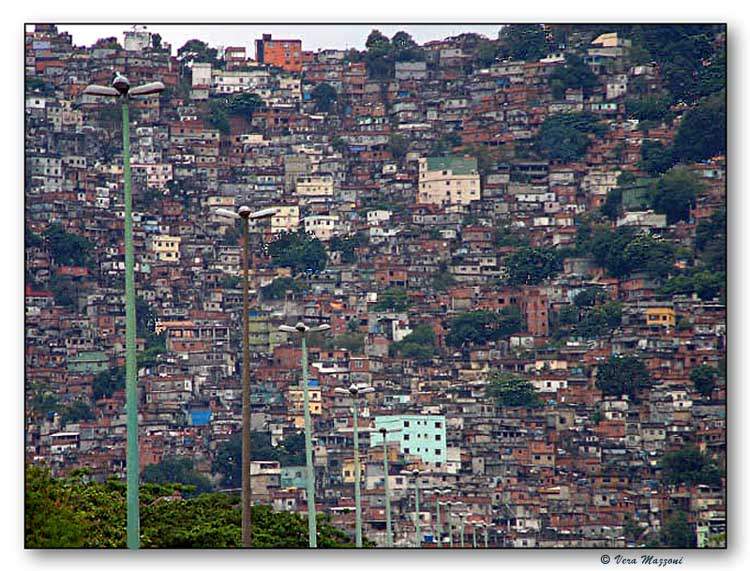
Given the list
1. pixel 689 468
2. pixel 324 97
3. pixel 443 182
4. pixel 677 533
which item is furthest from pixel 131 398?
pixel 443 182

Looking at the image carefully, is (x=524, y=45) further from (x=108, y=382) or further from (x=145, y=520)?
(x=145, y=520)

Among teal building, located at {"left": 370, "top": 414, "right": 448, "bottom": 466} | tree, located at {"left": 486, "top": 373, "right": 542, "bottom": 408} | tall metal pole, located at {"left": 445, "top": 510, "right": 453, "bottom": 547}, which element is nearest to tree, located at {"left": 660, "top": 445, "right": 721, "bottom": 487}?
tall metal pole, located at {"left": 445, "top": 510, "right": 453, "bottom": 547}

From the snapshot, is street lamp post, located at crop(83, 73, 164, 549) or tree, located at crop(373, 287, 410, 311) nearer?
street lamp post, located at crop(83, 73, 164, 549)

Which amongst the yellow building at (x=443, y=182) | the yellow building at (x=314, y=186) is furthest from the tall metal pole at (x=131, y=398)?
the yellow building at (x=443, y=182)

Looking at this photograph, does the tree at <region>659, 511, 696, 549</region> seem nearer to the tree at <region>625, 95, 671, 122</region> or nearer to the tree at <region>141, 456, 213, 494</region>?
the tree at <region>141, 456, 213, 494</region>

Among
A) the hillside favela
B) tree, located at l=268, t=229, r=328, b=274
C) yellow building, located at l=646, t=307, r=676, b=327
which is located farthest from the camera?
tree, located at l=268, t=229, r=328, b=274

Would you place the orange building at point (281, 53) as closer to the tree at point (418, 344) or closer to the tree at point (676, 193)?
the tree at point (418, 344)
